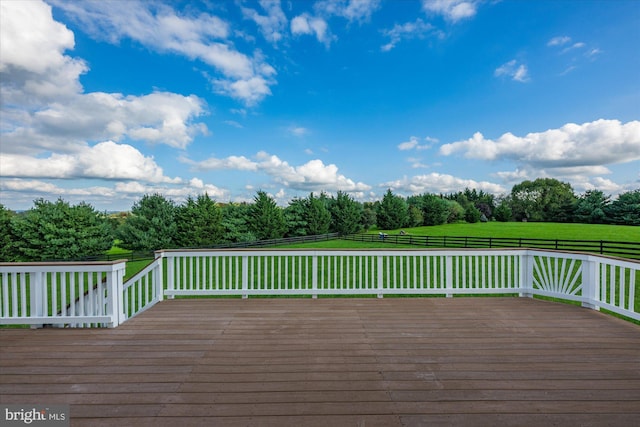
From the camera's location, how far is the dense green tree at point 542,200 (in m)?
45.8

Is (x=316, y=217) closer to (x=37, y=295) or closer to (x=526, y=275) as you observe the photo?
(x=526, y=275)

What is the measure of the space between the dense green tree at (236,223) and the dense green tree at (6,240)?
1603 centimetres

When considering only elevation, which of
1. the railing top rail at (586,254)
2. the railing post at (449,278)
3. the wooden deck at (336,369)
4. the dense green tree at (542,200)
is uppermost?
the dense green tree at (542,200)

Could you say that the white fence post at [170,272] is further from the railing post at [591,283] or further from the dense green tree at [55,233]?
the dense green tree at [55,233]

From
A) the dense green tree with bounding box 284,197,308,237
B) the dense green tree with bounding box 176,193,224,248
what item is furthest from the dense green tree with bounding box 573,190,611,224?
the dense green tree with bounding box 176,193,224,248

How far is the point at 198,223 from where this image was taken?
26797mm

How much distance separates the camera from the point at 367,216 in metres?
42.4

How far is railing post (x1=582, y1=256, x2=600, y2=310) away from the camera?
4.04 meters

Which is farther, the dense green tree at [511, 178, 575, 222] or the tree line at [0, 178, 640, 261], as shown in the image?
the dense green tree at [511, 178, 575, 222]

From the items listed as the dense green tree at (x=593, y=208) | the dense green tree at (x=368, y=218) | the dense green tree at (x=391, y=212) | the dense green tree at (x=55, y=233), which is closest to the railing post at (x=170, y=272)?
the dense green tree at (x=55, y=233)

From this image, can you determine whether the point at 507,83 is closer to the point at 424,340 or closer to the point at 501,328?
the point at 501,328

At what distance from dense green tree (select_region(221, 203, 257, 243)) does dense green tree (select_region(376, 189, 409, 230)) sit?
18.7 meters

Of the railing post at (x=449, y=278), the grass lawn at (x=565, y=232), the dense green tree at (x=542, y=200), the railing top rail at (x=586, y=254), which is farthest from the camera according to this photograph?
the dense green tree at (x=542, y=200)

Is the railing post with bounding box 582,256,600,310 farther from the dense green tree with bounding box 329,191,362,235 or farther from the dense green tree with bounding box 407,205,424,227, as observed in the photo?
the dense green tree with bounding box 407,205,424,227
